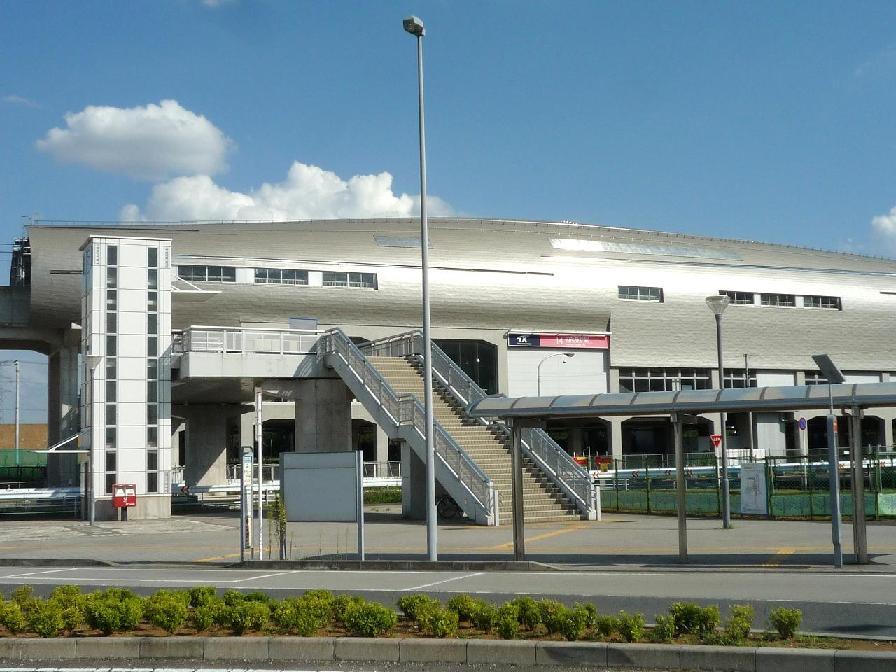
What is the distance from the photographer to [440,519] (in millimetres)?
33938

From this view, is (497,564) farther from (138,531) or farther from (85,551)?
(138,531)

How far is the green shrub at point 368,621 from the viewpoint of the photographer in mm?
11562

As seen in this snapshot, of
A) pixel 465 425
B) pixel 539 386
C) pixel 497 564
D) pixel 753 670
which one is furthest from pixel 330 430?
pixel 753 670

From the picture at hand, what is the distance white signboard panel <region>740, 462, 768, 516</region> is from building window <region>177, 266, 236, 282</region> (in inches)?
1381

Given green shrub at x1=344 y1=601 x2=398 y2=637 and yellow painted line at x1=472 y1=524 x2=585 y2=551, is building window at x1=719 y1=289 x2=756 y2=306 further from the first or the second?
green shrub at x1=344 y1=601 x2=398 y2=637

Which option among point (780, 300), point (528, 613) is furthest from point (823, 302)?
point (528, 613)

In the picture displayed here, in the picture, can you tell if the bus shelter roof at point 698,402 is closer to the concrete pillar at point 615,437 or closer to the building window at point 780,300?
the concrete pillar at point 615,437

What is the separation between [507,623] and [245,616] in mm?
2813

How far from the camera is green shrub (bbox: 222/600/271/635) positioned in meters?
11.9

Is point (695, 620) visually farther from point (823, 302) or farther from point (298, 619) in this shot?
point (823, 302)

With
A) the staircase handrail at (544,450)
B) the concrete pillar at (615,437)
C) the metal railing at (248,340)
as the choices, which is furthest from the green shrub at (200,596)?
the concrete pillar at (615,437)

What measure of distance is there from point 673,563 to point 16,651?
1232 cm

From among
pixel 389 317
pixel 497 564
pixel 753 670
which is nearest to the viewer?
pixel 753 670

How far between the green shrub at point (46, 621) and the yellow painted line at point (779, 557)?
480 inches
